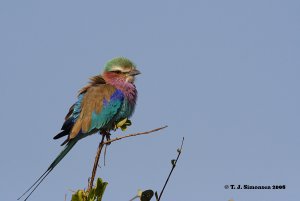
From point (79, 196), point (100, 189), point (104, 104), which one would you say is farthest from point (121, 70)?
point (79, 196)

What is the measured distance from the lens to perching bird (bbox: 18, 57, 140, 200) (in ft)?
21.3

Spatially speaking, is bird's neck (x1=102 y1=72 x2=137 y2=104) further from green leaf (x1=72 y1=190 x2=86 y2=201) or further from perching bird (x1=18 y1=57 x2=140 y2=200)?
green leaf (x1=72 y1=190 x2=86 y2=201)

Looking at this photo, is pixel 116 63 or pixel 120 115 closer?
pixel 120 115

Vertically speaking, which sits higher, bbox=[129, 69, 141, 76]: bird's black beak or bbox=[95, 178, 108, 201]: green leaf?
bbox=[129, 69, 141, 76]: bird's black beak

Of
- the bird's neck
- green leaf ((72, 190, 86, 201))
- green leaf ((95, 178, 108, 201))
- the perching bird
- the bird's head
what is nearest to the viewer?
green leaf ((72, 190, 86, 201))

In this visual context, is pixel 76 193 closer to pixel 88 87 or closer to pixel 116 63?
pixel 88 87

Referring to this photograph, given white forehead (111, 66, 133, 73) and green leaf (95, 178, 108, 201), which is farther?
white forehead (111, 66, 133, 73)

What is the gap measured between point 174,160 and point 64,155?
10.4 ft

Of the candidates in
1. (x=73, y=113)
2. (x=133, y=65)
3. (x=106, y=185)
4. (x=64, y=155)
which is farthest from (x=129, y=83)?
(x=106, y=185)

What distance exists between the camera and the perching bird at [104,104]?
648 cm

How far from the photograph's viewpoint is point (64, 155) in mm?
6043

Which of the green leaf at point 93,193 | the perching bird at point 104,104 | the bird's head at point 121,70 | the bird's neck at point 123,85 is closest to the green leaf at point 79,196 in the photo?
the green leaf at point 93,193

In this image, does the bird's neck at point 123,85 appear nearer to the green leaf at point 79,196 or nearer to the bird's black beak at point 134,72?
the bird's black beak at point 134,72

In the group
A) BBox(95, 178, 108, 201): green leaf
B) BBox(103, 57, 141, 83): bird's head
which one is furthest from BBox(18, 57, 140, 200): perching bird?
BBox(95, 178, 108, 201): green leaf
